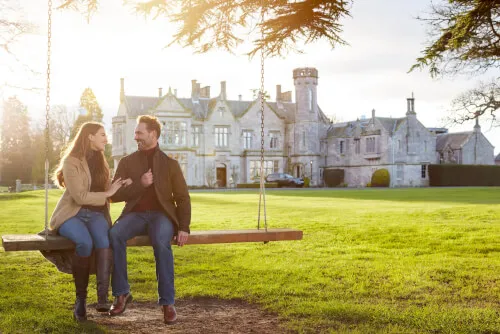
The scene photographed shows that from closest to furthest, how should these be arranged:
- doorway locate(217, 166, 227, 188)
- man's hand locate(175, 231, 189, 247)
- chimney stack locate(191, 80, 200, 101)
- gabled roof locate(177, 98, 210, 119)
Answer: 1. man's hand locate(175, 231, 189, 247)
2. gabled roof locate(177, 98, 210, 119)
3. doorway locate(217, 166, 227, 188)
4. chimney stack locate(191, 80, 200, 101)

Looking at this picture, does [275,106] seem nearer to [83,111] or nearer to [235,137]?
[235,137]

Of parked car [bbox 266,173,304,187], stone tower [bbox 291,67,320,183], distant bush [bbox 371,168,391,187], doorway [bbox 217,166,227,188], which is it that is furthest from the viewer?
stone tower [bbox 291,67,320,183]

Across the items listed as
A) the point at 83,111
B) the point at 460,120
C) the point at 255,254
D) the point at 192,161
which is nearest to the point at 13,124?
the point at 83,111

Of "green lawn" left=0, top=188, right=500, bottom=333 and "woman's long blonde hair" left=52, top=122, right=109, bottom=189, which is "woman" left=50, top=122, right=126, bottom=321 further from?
"green lawn" left=0, top=188, right=500, bottom=333

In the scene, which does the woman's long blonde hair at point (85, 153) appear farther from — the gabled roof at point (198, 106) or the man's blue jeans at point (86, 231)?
the gabled roof at point (198, 106)

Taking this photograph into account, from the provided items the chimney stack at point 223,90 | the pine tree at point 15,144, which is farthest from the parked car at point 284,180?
the pine tree at point 15,144

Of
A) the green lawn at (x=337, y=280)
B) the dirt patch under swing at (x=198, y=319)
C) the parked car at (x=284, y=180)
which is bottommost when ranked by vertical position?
the dirt patch under swing at (x=198, y=319)

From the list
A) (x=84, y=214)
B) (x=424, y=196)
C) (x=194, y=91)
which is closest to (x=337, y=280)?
(x=84, y=214)

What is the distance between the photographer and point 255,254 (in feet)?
36.1

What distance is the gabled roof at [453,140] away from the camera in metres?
65.6

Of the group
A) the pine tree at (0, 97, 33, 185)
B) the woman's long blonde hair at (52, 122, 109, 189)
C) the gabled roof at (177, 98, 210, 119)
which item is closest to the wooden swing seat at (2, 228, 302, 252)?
the woman's long blonde hair at (52, 122, 109, 189)

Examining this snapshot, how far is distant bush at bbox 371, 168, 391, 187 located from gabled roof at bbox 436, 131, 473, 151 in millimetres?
13862

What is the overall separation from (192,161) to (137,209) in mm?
48752

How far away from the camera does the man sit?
6.12 m
